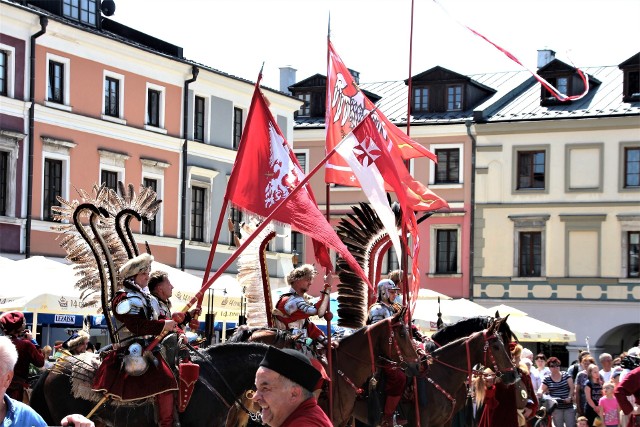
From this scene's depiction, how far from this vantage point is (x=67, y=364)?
11.9 m

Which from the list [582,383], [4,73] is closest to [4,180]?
[4,73]

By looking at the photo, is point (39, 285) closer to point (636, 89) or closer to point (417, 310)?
point (417, 310)

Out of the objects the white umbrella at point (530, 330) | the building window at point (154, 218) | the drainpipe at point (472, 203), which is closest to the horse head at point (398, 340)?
the white umbrella at point (530, 330)

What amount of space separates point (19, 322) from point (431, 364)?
562cm

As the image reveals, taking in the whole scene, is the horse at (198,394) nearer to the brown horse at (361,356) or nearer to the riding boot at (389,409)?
the brown horse at (361,356)

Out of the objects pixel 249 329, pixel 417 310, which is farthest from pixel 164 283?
pixel 417 310

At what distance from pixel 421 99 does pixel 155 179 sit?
16.8m

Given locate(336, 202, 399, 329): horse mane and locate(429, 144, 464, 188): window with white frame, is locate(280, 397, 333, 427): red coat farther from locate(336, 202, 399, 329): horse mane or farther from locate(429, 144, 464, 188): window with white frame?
locate(429, 144, 464, 188): window with white frame

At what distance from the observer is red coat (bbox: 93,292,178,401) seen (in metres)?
11.4

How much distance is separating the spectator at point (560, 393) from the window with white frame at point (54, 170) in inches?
565

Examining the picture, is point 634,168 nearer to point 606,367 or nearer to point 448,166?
point 448,166

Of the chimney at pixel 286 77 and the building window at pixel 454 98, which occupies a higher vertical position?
the chimney at pixel 286 77

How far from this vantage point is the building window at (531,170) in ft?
156

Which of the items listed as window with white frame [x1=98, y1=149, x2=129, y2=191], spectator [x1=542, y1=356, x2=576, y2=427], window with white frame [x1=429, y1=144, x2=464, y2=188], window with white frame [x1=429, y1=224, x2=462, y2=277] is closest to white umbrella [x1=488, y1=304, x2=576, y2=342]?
spectator [x1=542, y1=356, x2=576, y2=427]
